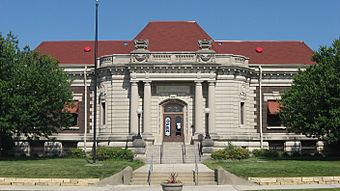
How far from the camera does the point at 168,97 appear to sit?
44594mm

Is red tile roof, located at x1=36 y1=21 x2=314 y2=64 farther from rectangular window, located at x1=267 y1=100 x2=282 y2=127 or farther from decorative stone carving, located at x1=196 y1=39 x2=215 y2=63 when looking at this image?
rectangular window, located at x1=267 y1=100 x2=282 y2=127

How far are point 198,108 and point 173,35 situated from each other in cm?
942

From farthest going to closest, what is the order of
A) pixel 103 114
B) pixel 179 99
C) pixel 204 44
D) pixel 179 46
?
pixel 179 46 → pixel 103 114 → pixel 179 99 → pixel 204 44

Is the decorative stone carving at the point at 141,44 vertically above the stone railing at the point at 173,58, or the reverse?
A: the decorative stone carving at the point at 141,44

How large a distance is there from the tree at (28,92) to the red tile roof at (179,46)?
35.3 feet

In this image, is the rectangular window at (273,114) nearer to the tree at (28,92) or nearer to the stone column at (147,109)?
the stone column at (147,109)

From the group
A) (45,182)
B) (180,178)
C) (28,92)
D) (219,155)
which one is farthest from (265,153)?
(45,182)

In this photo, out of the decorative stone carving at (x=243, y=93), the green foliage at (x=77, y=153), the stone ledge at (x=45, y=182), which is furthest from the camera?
the decorative stone carving at (x=243, y=93)

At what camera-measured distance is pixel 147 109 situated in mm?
43500

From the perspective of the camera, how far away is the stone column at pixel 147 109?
43469 millimetres

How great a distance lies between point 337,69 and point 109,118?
18.7 metres

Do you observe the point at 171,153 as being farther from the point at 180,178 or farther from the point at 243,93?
the point at 180,178

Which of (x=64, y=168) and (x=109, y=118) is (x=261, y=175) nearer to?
(x=64, y=168)

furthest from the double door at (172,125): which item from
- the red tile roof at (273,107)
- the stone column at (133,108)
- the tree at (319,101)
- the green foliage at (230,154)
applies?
the tree at (319,101)
